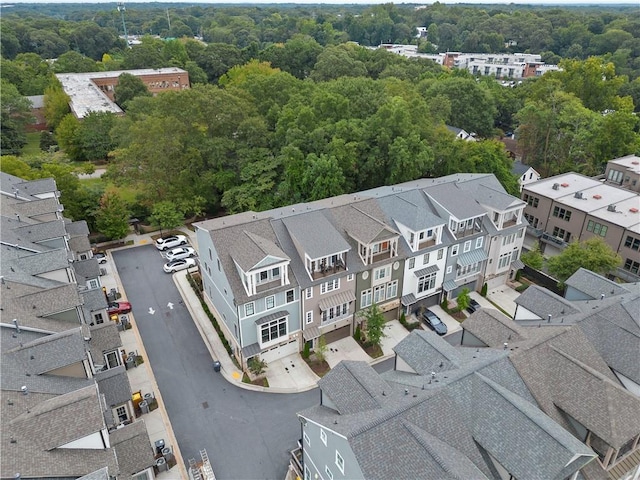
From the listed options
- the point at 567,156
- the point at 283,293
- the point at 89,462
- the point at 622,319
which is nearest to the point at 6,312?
the point at 89,462

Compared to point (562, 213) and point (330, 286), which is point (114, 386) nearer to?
point (330, 286)

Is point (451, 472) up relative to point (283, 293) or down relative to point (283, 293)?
up

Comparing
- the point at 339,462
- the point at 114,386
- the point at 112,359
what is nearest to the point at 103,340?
the point at 112,359

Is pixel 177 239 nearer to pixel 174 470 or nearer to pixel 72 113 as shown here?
pixel 174 470

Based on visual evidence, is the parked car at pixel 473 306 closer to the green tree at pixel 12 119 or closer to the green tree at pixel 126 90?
the green tree at pixel 126 90

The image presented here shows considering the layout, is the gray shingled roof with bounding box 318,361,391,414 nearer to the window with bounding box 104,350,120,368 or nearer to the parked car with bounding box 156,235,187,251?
the window with bounding box 104,350,120,368

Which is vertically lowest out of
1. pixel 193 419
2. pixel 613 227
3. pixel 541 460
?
pixel 193 419

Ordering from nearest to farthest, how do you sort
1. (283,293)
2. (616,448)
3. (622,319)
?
(616,448) → (622,319) → (283,293)
